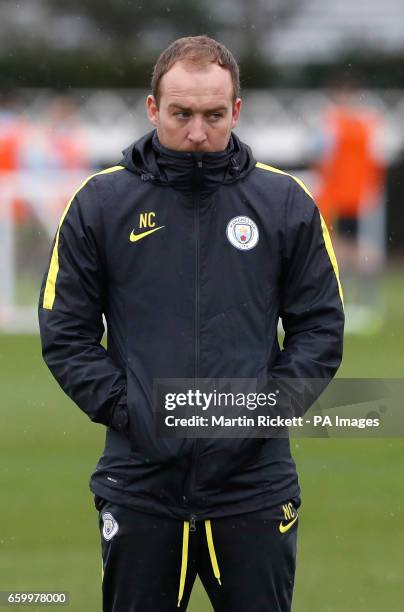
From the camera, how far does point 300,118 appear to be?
2662 cm

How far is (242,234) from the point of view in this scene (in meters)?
3.02

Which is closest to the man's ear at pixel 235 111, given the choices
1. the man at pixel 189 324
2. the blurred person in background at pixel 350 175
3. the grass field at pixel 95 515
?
the man at pixel 189 324

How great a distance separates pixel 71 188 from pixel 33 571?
1058cm

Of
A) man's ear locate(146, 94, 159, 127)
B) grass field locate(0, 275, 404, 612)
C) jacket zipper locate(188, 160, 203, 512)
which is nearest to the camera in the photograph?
jacket zipper locate(188, 160, 203, 512)

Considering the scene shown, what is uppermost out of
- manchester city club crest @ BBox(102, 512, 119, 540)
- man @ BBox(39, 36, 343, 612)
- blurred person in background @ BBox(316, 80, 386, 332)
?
blurred person in background @ BBox(316, 80, 386, 332)

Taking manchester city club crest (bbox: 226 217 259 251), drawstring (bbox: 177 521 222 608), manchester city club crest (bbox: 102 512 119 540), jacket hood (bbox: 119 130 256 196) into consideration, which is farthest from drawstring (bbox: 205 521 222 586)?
jacket hood (bbox: 119 130 256 196)

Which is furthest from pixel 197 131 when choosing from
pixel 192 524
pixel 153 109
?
pixel 192 524

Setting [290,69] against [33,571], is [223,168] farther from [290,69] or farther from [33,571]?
[290,69]

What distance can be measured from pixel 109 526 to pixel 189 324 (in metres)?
0.48

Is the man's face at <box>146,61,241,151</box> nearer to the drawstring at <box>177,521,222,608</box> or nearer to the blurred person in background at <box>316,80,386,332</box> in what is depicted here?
the drawstring at <box>177,521,222,608</box>

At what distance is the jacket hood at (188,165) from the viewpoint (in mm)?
3010

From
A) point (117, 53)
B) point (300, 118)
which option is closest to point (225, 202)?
point (300, 118)

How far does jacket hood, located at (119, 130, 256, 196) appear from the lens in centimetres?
301

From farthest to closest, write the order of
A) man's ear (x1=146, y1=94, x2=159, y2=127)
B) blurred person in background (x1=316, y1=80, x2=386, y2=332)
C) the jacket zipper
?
blurred person in background (x1=316, y1=80, x2=386, y2=332) < man's ear (x1=146, y1=94, x2=159, y2=127) < the jacket zipper
